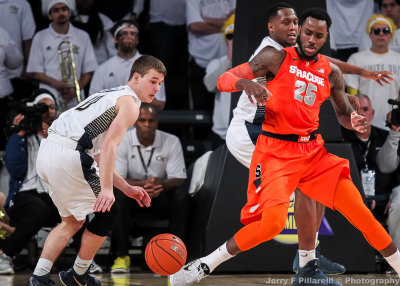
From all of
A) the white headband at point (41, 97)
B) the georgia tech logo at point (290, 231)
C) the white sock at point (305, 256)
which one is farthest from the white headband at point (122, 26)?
the white sock at point (305, 256)

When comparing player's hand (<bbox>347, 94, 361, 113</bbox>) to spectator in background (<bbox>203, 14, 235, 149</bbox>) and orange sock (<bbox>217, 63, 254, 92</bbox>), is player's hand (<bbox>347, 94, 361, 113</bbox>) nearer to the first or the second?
orange sock (<bbox>217, 63, 254, 92</bbox>)

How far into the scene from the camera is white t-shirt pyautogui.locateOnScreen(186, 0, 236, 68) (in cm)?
948

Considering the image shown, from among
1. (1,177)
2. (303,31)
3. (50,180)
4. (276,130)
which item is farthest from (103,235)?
(1,177)

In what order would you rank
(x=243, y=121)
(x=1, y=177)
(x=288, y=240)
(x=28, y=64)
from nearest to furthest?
1. (x=243, y=121)
2. (x=288, y=240)
3. (x=1, y=177)
4. (x=28, y=64)

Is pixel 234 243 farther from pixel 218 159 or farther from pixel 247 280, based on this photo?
pixel 218 159

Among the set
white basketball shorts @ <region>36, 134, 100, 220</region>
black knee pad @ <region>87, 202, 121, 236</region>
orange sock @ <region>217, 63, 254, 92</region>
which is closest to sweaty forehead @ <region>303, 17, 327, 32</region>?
orange sock @ <region>217, 63, 254, 92</region>

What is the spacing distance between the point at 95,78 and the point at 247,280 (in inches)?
146

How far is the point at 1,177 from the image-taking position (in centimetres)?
830

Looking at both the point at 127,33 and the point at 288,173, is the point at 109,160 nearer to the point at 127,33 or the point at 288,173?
the point at 288,173

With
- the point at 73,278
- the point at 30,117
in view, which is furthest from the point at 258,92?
the point at 30,117

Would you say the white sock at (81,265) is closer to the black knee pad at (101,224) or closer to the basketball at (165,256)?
the black knee pad at (101,224)

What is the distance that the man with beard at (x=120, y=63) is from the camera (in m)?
8.62

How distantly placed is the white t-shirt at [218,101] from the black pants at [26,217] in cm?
243

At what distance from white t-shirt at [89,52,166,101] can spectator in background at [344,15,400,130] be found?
2524 mm
